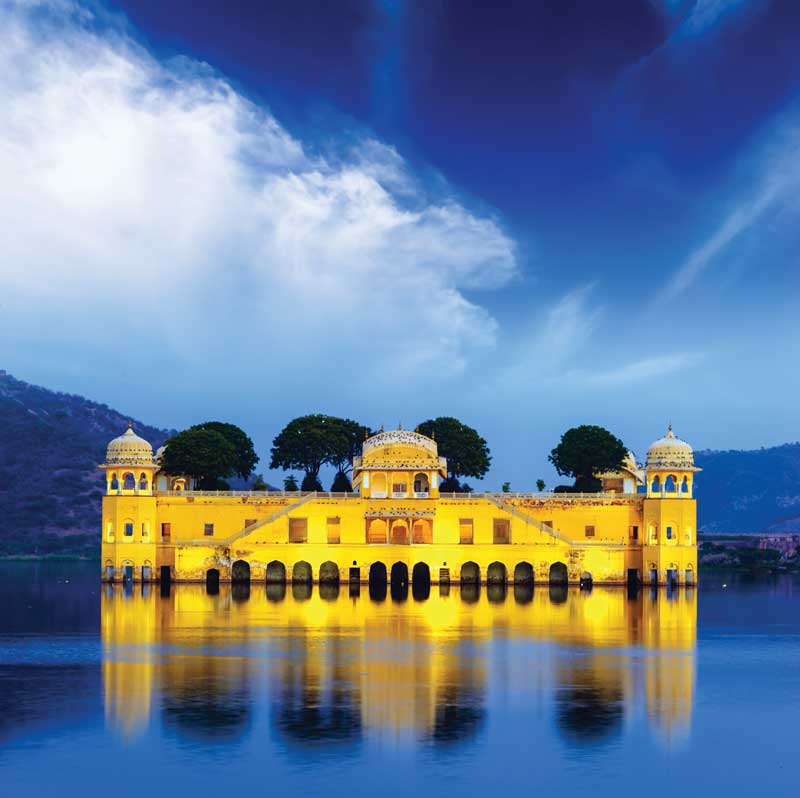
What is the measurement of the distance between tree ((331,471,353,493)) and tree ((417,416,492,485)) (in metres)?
5.77

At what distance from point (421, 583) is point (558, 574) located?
7.76 metres

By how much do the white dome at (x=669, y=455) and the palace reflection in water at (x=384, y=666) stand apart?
13070 mm

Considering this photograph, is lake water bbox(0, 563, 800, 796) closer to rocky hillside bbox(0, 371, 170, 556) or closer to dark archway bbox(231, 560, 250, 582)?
dark archway bbox(231, 560, 250, 582)

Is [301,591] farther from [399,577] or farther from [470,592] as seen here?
[470,592]

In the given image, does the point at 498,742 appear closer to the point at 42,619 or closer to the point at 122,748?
the point at 122,748

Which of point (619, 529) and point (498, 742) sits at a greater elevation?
point (619, 529)

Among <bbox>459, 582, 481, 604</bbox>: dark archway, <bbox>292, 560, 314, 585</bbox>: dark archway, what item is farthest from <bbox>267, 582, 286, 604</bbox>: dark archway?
<bbox>459, 582, 481, 604</bbox>: dark archway

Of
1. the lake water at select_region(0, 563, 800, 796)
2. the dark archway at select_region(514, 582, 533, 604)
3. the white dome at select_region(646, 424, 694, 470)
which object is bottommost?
the lake water at select_region(0, 563, 800, 796)

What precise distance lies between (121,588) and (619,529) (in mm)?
27073

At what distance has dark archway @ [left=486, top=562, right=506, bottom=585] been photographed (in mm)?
77375

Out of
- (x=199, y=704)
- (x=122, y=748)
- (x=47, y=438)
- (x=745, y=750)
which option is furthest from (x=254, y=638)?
(x=47, y=438)

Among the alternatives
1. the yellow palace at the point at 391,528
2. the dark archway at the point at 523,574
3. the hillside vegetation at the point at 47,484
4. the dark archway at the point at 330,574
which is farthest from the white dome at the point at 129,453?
the hillside vegetation at the point at 47,484

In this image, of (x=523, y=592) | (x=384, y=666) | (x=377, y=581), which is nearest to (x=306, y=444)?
(x=377, y=581)

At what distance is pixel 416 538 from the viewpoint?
80750 millimetres
